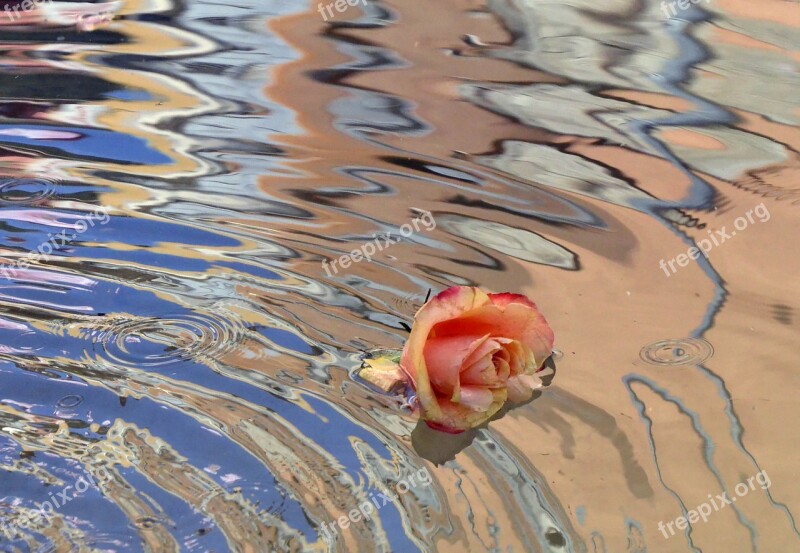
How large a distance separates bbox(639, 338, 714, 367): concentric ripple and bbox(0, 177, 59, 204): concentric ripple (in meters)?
1.32

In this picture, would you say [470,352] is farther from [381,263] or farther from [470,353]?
[381,263]

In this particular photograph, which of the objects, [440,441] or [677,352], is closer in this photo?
[440,441]

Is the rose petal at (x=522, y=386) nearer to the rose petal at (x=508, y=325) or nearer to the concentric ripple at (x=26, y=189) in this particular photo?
the rose petal at (x=508, y=325)

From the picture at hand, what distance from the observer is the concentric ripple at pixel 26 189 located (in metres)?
2.08

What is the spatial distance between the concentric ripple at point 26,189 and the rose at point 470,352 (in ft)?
3.60

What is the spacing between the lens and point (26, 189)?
6.93 feet

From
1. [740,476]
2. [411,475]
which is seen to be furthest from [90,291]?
→ [740,476]

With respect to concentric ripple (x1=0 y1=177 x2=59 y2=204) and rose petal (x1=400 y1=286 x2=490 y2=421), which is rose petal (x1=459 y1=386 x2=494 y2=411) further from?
concentric ripple (x1=0 y1=177 x2=59 y2=204)

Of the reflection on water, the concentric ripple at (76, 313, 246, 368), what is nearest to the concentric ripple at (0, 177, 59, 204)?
the reflection on water

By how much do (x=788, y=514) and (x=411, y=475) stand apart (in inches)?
18.9

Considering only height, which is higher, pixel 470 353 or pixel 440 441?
pixel 470 353

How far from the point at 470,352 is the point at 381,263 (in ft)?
1.70

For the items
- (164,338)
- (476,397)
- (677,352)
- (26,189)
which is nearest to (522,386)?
(476,397)

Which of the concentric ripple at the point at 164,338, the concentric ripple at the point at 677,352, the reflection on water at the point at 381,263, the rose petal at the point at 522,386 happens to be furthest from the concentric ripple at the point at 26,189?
the concentric ripple at the point at 677,352
